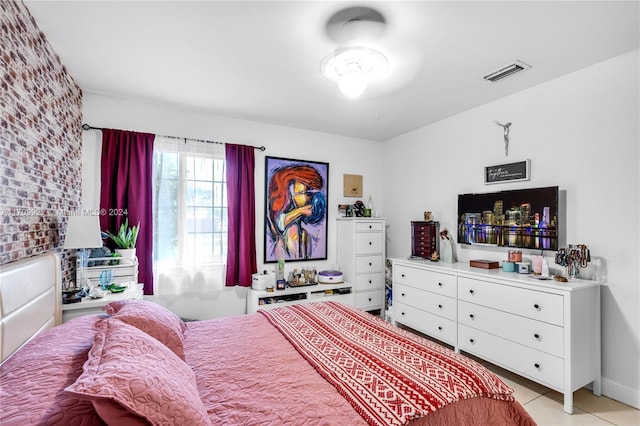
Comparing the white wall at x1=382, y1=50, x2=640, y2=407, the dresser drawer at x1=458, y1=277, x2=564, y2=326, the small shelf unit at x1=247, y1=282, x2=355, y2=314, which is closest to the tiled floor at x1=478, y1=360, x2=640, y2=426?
the white wall at x1=382, y1=50, x2=640, y2=407

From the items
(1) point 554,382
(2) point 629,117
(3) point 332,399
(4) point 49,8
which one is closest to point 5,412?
(3) point 332,399

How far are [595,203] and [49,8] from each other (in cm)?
401

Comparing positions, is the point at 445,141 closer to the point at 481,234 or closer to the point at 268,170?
the point at 481,234

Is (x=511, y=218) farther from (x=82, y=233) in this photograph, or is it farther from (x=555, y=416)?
(x=82, y=233)

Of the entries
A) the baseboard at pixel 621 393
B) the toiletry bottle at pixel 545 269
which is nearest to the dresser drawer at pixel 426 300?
the toiletry bottle at pixel 545 269

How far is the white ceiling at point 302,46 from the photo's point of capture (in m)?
1.87

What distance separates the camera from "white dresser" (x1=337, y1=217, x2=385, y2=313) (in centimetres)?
422

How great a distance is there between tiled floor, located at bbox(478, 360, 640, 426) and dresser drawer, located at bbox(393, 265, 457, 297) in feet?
2.99

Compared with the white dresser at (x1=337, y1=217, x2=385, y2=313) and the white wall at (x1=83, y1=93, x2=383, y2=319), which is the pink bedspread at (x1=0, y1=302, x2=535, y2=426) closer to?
the white wall at (x1=83, y1=93, x2=383, y2=319)

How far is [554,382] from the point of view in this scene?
7.59 feet

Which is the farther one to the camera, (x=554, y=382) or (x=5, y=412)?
(x=554, y=382)

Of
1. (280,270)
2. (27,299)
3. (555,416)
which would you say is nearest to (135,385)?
(27,299)

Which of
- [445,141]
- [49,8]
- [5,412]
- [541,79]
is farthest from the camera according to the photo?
[445,141]

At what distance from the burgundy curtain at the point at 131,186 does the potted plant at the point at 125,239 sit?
0.08m
